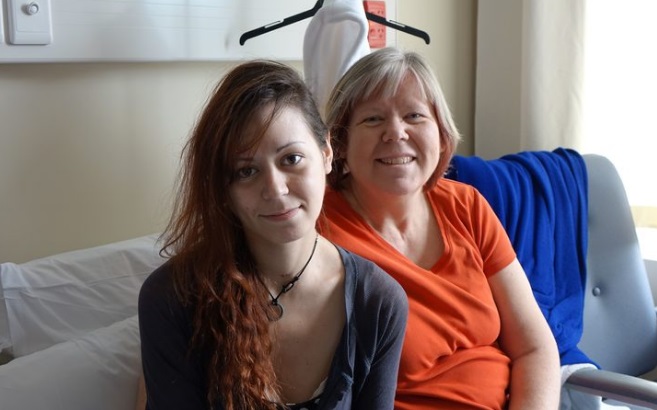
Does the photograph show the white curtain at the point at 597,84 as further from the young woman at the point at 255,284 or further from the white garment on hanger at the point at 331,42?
the young woman at the point at 255,284

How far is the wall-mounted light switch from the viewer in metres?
1.43

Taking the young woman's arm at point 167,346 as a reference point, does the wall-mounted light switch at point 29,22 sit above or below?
above

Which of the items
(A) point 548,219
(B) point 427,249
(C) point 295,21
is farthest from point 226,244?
(A) point 548,219

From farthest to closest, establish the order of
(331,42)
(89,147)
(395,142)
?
1. (331,42)
2. (89,147)
3. (395,142)

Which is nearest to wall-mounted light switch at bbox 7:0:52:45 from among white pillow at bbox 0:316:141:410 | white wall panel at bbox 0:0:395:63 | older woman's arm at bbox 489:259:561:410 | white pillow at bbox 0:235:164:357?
white wall panel at bbox 0:0:395:63

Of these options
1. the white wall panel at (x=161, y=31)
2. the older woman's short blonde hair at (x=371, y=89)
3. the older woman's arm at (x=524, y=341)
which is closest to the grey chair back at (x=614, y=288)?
the older woman's arm at (x=524, y=341)

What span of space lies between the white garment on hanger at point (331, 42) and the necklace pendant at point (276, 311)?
25.8 inches

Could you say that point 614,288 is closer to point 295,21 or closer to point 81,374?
point 295,21

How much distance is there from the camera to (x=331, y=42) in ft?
5.93

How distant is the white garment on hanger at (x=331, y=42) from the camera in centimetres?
180

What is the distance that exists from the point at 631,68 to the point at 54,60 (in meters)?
1.53

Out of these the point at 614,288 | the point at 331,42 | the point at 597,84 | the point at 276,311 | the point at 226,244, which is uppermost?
the point at 331,42

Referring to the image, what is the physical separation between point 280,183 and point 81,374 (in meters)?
0.44

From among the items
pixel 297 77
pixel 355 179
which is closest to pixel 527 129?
pixel 355 179
